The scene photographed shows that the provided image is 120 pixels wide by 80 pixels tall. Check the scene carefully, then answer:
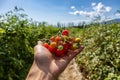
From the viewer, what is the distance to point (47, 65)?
2.57 meters

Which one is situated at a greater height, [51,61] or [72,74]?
[51,61]

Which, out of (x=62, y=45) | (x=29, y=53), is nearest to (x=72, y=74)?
(x=29, y=53)

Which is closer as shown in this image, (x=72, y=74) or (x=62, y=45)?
(x=62, y=45)

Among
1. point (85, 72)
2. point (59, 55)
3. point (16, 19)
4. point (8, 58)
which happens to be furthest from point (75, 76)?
point (59, 55)

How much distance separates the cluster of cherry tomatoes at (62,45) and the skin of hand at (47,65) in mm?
56

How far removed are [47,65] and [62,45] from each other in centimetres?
34

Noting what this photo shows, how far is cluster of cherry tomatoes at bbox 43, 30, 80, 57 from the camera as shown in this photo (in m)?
2.73

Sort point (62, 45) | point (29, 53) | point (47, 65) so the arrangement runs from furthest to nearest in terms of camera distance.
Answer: point (29, 53) < point (62, 45) < point (47, 65)

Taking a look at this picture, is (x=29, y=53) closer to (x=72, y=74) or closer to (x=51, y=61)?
(x=72, y=74)

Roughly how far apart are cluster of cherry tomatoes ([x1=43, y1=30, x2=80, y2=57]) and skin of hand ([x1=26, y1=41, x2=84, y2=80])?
6cm

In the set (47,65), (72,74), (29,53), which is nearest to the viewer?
(47,65)

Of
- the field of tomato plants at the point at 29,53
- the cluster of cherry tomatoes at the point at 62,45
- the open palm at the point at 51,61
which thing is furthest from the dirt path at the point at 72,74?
the open palm at the point at 51,61

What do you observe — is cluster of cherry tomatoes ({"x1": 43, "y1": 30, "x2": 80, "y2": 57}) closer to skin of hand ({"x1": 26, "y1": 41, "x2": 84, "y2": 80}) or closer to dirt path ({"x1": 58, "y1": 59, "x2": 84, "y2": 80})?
skin of hand ({"x1": 26, "y1": 41, "x2": 84, "y2": 80})

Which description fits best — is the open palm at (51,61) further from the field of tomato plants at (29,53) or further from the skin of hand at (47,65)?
the field of tomato plants at (29,53)
